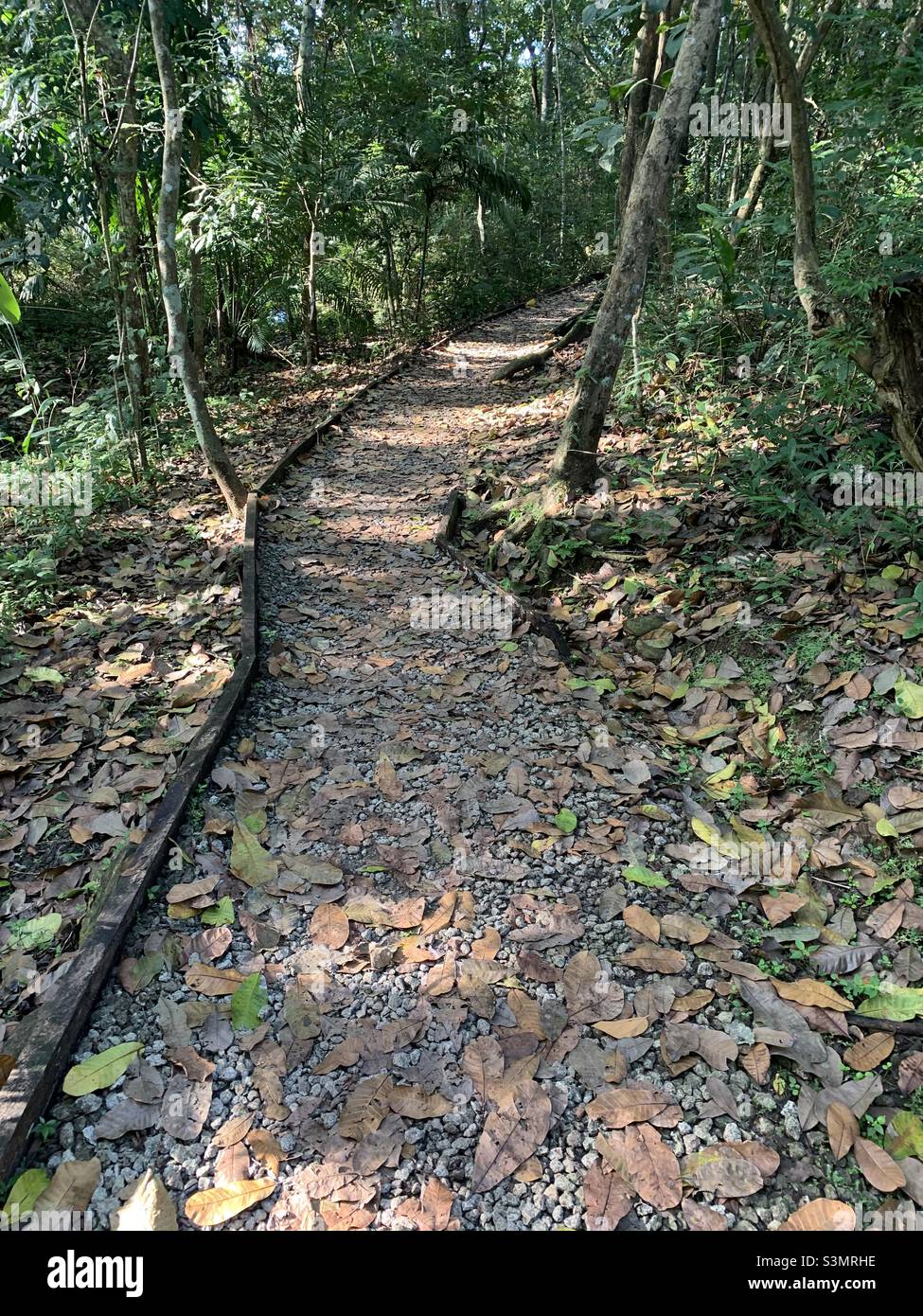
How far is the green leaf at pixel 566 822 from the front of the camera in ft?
9.92

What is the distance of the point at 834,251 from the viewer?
444 cm

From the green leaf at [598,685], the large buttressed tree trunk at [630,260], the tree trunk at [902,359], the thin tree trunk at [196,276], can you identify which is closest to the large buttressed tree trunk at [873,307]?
the tree trunk at [902,359]

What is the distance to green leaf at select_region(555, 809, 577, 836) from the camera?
302 cm

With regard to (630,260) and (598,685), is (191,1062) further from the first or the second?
(630,260)

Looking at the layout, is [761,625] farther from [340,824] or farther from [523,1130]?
[523,1130]

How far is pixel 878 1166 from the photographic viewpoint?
1897mm

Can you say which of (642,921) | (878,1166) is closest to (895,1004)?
(878,1166)

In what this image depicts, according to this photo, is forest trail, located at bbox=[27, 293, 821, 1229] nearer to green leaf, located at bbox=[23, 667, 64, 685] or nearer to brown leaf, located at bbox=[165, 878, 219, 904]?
brown leaf, located at bbox=[165, 878, 219, 904]

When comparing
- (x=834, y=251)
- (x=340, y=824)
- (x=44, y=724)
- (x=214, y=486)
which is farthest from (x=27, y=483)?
(x=834, y=251)

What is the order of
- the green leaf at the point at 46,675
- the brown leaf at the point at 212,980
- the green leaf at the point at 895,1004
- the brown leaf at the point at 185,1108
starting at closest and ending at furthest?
the brown leaf at the point at 185,1108
the green leaf at the point at 895,1004
the brown leaf at the point at 212,980
the green leaf at the point at 46,675

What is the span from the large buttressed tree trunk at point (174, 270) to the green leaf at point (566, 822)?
13.5 ft

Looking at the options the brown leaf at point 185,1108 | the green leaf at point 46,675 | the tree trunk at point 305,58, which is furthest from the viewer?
the tree trunk at point 305,58

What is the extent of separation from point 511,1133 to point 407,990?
543mm

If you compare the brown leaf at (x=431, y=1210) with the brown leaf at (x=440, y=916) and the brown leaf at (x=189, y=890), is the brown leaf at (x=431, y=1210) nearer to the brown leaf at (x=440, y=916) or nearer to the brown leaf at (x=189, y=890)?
the brown leaf at (x=440, y=916)
